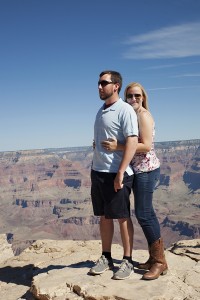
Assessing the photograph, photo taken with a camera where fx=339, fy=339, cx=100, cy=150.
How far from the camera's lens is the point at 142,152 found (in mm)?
4422

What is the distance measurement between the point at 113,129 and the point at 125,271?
190 cm

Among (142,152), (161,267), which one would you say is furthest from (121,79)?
(161,267)

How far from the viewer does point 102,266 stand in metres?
4.74

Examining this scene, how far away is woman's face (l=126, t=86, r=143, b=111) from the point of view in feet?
14.8

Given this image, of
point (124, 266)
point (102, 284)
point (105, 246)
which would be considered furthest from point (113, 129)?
point (102, 284)

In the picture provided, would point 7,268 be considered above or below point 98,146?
below

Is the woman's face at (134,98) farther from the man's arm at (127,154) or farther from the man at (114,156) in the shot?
the man's arm at (127,154)

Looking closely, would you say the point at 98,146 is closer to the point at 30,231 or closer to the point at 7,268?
the point at 7,268

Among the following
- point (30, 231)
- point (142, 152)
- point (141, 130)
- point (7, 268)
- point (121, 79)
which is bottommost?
point (30, 231)

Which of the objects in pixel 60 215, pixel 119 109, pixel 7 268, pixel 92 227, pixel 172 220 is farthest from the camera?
pixel 60 215

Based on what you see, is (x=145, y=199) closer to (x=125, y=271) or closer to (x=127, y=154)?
(x=127, y=154)

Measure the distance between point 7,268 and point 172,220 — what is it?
137m

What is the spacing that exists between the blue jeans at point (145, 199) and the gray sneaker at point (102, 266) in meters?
0.75

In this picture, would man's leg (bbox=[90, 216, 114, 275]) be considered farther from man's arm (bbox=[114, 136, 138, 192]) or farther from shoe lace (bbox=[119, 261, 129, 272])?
man's arm (bbox=[114, 136, 138, 192])
